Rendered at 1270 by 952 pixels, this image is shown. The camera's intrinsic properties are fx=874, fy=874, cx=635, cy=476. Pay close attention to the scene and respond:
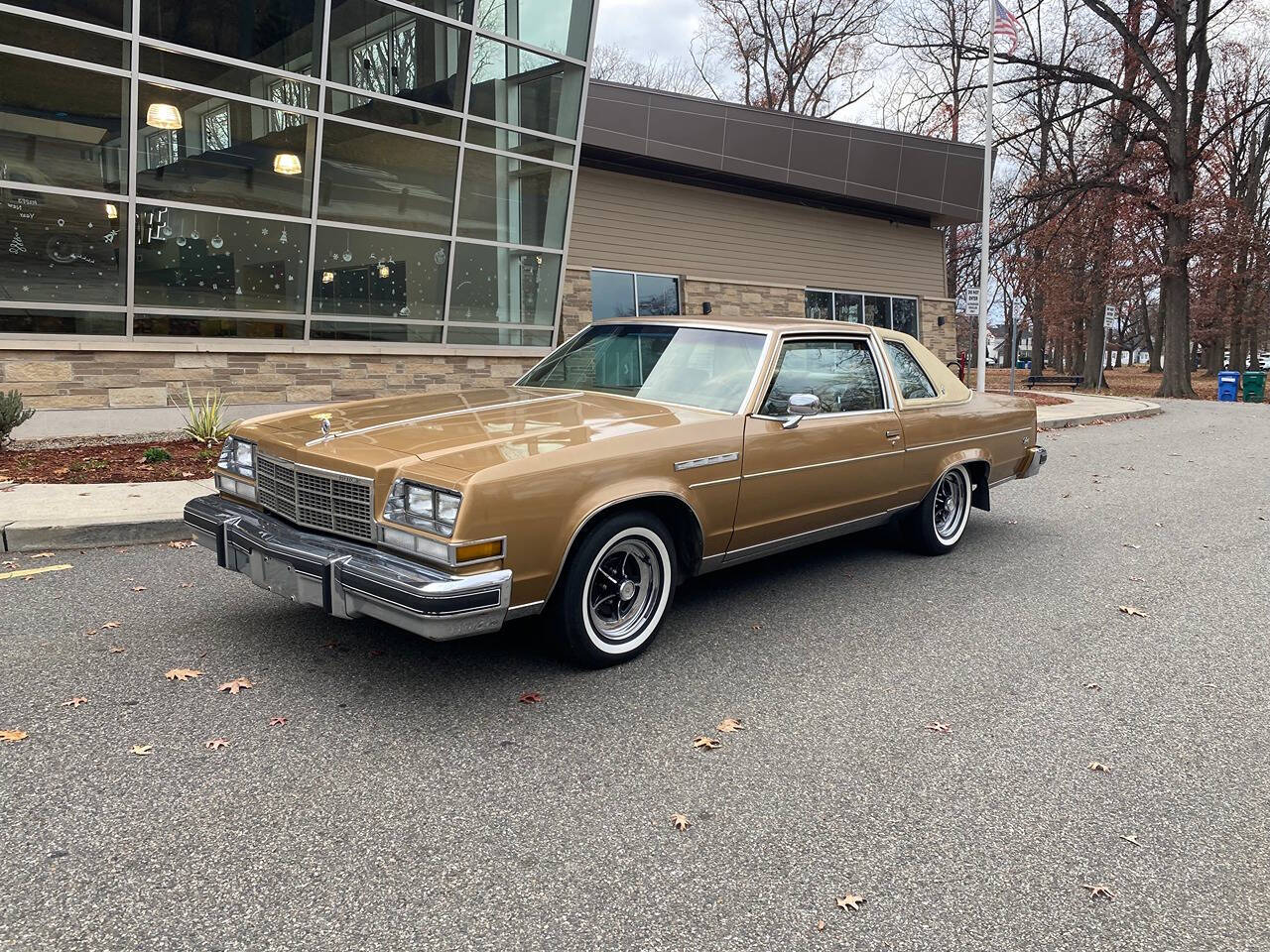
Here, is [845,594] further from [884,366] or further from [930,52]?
[930,52]

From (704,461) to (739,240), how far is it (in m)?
15.9

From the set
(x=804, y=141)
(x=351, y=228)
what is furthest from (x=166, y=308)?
(x=804, y=141)

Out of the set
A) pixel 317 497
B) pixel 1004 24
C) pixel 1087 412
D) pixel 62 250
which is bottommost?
pixel 317 497

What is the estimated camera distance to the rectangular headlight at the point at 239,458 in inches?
168

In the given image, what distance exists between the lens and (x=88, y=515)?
20.8 ft

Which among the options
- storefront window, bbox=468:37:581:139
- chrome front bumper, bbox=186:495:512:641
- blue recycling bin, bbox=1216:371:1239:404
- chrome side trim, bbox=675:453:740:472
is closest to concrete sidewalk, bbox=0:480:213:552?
chrome front bumper, bbox=186:495:512:641

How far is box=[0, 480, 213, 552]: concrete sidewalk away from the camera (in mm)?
5934

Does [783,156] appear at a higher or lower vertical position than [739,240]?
higher

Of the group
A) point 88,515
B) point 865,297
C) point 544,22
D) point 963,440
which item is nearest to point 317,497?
point 88,515

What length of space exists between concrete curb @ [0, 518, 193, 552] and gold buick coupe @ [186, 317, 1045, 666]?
7.44 feet

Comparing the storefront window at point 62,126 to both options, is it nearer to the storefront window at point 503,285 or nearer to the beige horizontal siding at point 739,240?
the storefront window at point 503,285

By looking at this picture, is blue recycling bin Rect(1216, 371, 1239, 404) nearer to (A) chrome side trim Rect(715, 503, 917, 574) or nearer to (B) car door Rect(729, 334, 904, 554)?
(A) chrome side trim Rect(715, 503, 917, 574)

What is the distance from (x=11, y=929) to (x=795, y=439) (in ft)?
12.2

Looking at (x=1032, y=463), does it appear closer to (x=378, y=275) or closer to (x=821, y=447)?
(x=821, y=447)
